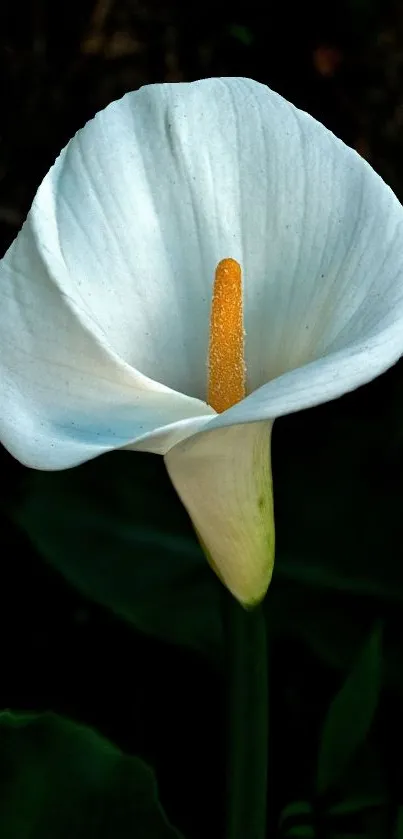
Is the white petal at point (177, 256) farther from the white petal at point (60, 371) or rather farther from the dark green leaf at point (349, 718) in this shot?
the dark green leaf at point (349, 718)

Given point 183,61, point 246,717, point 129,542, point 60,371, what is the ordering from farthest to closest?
point 183,61
point 129,542
point 246,717
point 60,371

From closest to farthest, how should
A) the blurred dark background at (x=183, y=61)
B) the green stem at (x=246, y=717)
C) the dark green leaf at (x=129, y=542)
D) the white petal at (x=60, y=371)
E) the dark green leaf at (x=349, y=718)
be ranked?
the white petal at (x=60, y=371) → the green stem at (x=246, y=717) → the dark green leaf at (x=349, y=718) → the dark green leaf at (x=129, y=542) → the blurred dark background at (x=183, y=61)

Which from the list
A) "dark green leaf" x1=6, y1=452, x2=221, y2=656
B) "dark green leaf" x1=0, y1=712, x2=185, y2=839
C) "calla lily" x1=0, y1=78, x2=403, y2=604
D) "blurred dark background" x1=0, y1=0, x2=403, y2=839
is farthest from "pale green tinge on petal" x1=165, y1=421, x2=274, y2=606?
"blurred dark background" x1=0, y1=0, x2=403, y2=839

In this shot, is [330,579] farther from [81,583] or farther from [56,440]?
[56,440]

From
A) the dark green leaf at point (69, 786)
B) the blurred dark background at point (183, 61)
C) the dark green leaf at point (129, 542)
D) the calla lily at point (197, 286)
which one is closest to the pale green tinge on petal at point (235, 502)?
the calla lily at point (197, 286)

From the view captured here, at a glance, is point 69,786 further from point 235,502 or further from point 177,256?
point 177,256

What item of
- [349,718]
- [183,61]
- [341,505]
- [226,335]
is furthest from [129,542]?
[183,61]
